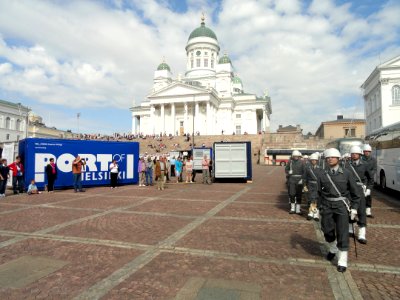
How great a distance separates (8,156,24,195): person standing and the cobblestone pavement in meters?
5.57

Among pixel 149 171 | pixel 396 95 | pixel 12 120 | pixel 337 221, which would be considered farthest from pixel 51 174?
pixel 12 120

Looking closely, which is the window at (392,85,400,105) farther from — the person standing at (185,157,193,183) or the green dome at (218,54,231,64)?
the person standing at (185,157,193,183)

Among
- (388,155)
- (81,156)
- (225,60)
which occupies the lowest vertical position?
(388,155)

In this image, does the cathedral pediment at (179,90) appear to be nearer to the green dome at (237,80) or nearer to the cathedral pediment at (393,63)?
the green dome at (237,80)

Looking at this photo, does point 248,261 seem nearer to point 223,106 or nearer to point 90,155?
A: point 90,155

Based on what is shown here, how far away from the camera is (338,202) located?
16.0 ft

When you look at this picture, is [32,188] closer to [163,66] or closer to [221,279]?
[221,279]

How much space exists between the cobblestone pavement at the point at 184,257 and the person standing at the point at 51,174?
18.5 feet

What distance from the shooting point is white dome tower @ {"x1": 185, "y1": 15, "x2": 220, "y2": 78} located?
3275 inches

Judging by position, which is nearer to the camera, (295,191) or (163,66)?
(295,191)

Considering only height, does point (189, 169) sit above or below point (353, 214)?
above

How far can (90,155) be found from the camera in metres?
17.4

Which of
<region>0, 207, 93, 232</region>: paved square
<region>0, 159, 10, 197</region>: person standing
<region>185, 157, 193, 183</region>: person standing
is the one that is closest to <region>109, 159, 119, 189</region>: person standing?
<region>185, 157, 193, 183</region>: person standing

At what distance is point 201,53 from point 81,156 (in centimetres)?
7195
